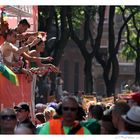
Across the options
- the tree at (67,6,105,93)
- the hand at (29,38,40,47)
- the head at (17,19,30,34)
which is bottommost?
the tree at (67,6,105,93)

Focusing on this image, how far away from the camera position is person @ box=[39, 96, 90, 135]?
Answer: 5.03 m

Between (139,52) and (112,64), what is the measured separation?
3927 mm

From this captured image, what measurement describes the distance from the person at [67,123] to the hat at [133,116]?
1.08 ft

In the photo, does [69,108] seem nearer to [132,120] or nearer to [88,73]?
[132,120]

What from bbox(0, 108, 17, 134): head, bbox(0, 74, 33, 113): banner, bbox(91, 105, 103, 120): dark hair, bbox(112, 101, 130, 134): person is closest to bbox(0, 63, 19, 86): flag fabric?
bbox(0, 74, 33, 113): banner

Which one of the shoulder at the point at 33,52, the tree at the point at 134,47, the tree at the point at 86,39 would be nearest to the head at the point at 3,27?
the shoulder at the point at 33,52

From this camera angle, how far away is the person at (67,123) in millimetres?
5027

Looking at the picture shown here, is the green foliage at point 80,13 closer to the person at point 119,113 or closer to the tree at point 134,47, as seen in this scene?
the tree at point 134,47

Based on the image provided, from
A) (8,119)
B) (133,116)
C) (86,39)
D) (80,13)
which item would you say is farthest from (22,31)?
(80,13)

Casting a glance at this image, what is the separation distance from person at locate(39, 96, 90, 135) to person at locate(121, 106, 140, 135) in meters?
0.33

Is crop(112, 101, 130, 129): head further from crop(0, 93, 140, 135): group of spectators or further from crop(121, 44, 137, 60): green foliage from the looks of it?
crop(121, 44, 137, 60): green foliage

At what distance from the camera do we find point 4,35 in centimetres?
812
